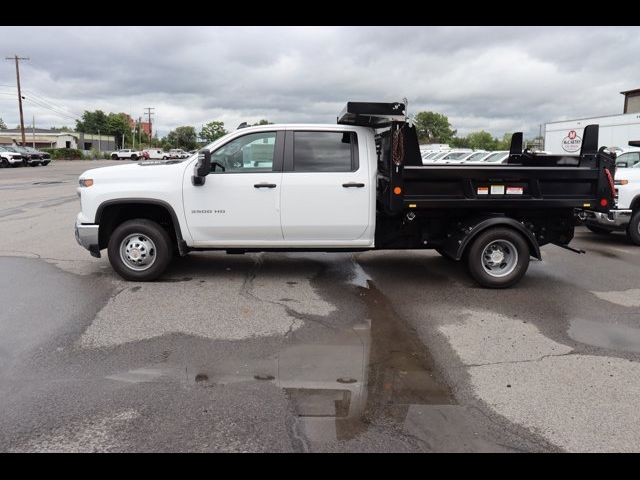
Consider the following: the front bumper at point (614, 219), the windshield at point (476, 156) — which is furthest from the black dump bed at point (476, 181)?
the windshield at point (476, 156)

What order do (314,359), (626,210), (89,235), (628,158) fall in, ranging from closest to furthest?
(314,359) → (89,235) → (626,210) → (628,158)

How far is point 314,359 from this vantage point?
14.2 ft

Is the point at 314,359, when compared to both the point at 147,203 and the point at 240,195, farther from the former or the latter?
the point at 147,203

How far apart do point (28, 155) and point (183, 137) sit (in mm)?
86002

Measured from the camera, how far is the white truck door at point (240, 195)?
6.33m

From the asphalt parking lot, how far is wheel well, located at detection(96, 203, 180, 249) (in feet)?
2.16

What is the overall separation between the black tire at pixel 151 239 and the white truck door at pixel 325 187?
1530mm

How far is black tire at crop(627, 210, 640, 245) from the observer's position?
962 centimetres

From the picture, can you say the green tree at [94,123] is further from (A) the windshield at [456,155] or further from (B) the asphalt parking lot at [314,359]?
(B) the asphalt parking lot at [314,359]

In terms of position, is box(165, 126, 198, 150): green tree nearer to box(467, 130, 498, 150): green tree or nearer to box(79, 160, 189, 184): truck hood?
box(467, 130, 498, 150): green tree

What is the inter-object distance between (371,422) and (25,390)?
98.5 inches

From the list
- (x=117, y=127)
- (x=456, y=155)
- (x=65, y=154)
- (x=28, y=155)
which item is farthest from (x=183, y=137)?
(x=456, y=155)
